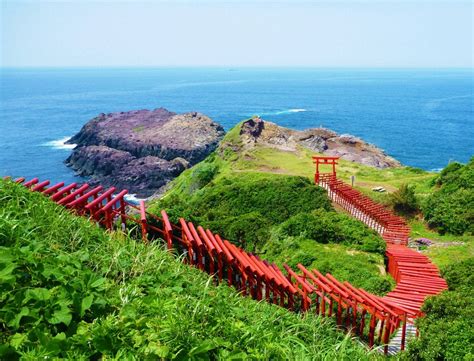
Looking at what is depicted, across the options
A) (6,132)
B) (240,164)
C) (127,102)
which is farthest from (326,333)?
(127,102)

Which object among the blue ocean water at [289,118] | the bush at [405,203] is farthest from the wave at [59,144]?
the bush at [405,203]

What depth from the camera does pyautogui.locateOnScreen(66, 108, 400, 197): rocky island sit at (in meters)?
56.4

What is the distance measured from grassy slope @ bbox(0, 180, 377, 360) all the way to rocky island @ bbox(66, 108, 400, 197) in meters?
38.9

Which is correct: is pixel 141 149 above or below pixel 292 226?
below

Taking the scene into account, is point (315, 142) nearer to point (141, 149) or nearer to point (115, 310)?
point (141, 149)

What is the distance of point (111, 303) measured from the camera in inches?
193

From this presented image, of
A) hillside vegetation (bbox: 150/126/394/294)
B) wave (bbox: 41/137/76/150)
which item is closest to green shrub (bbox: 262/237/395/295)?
hillside vegetation (bbox: 150/126/394/294)

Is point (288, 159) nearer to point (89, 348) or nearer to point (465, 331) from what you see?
point (465, 331)

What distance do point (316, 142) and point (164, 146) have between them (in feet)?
82.4

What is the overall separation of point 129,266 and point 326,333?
3.20 meters

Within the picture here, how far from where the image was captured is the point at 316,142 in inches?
2452

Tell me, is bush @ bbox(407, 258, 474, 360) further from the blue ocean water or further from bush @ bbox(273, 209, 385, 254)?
the blue ocean water

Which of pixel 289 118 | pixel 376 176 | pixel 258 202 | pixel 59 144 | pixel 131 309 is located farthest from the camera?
pixel 289 118

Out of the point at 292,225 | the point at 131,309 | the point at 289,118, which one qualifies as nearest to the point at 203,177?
the point at 292,225
